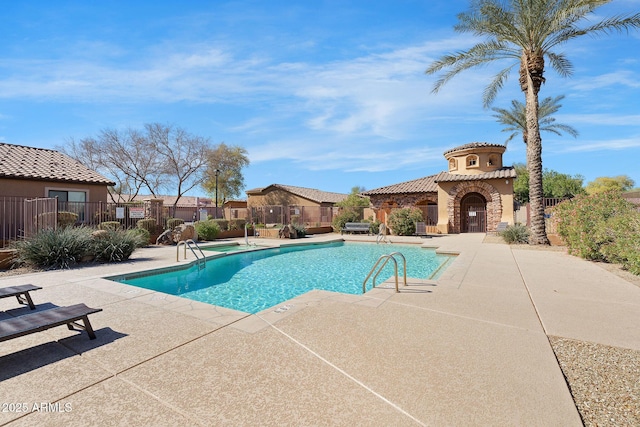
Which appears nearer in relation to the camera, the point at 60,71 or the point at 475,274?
the point at 475,274

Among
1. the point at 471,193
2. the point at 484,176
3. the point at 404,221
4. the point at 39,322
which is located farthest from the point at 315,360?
the point at 471,193

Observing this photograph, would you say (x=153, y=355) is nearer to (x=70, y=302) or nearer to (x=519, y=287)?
(x=70, y=302)

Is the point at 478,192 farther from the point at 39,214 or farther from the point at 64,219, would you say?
the point at 39,214

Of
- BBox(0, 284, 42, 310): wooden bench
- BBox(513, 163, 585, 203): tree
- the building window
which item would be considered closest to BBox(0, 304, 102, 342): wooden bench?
BBox(0, 284, 42, 310): wooden bench

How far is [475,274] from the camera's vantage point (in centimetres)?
768

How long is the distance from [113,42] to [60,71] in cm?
397

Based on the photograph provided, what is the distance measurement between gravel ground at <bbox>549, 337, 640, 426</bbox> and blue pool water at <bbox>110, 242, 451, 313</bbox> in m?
4.83

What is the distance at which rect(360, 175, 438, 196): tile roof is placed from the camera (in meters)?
25.6

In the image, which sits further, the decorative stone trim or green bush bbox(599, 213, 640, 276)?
the decorative stone trim

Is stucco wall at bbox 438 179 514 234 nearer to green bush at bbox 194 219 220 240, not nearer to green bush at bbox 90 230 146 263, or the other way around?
green bush at bbox 194 219 220 240

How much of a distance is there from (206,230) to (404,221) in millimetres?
12407

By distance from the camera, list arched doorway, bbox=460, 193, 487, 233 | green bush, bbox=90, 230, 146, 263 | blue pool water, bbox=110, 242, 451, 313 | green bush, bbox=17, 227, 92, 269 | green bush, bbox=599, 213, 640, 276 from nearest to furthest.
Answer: green bush, bbox=599, 213, 640, 276, blue pool water, bbox=110, 242, 451, 313, green bush, bbox=17, 227, 92, 269, green bush, bbox=90, 230, 146, 263, arched doorway, bbox=460, 193, 487, 233

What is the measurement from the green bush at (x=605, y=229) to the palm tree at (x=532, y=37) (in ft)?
11.3

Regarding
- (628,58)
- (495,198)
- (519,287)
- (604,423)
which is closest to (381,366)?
(604,423)
